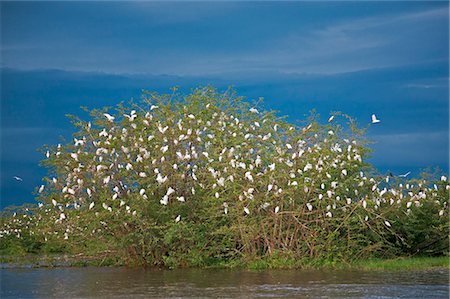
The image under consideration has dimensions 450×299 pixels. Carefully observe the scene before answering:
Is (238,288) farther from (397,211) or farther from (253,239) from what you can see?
(397,211)

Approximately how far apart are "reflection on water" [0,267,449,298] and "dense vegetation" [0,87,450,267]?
0.81 m

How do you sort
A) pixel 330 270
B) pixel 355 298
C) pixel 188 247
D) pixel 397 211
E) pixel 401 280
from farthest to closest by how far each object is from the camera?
pixel 397 211, pixel 188 247, pixel 330 270, pixel 401 280, pixel 355 298

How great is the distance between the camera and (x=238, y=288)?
11828 millimetres

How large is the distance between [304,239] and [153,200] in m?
3.11

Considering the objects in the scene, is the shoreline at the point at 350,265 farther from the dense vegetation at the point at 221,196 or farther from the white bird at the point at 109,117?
the white bird at the point at 109,117

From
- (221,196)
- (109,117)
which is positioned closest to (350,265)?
(221,196)

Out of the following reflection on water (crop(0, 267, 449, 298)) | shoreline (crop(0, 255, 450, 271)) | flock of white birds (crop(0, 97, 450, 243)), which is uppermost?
flock of white birds (crop(0, 97, 450, 243))

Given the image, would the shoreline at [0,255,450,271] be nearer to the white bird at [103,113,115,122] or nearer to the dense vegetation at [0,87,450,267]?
the dense vegetation at [0,87,450,267]

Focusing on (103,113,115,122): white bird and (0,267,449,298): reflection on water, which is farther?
(103,113,115,122): white bird

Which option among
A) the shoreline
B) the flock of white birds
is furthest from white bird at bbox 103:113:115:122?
the shoreline

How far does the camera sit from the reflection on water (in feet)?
36.6

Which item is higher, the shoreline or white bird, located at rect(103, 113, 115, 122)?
white bird, located at rect(103, 113, 115, 122)

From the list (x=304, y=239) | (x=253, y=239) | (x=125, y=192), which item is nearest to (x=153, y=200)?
(x=125, y=192)

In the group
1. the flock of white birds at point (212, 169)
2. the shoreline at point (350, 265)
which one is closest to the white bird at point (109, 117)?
the flock of white birds at point (212, 169)
